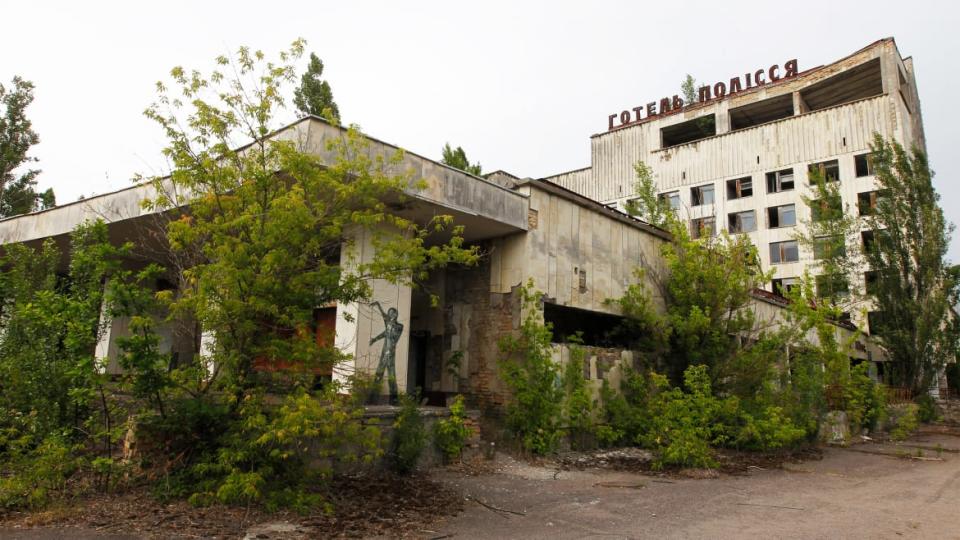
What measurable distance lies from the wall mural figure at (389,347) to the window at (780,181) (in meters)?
30.3

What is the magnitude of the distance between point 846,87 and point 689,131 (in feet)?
28.8

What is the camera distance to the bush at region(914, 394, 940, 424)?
2175cm

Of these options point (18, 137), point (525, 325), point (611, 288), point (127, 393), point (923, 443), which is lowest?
point (923, 443)

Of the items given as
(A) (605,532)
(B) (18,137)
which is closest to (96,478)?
(A) (605,532)

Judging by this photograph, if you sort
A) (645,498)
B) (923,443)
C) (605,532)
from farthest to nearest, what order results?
1. (923,443)
2. (645,498)
3. (605,532)

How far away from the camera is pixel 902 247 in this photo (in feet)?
81.3

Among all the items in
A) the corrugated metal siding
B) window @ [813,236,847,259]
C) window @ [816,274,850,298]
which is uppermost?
the corrugated metal siding

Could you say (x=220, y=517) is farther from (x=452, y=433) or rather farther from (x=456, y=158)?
(x=456, y=158)

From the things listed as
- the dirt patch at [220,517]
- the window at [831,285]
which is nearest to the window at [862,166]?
the window at [831,285]

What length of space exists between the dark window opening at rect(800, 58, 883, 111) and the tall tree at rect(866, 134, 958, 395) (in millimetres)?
8710

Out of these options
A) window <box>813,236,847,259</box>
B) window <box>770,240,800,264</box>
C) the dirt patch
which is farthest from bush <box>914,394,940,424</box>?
the dirt patch

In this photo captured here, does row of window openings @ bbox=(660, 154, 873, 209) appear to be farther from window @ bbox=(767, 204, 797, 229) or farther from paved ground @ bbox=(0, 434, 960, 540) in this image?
paved ground @ bbox=(0, 434, 960, 540)

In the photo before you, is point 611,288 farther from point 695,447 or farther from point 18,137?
point 18,137

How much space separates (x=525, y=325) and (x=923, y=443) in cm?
1287
